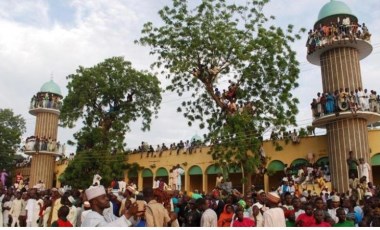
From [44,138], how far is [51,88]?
14.0 feet

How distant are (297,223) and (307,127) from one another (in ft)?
43.7

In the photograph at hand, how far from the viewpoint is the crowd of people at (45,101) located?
3259 cm

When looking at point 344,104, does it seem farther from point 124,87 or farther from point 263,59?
point 124,87

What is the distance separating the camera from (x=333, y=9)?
67.4 ft

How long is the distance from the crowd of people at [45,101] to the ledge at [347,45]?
20.5m

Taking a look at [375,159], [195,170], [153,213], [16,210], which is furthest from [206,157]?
[153,213]

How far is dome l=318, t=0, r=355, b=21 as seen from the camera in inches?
803

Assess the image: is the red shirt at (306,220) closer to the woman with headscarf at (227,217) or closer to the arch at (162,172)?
the woman with headscarf at (227,217)

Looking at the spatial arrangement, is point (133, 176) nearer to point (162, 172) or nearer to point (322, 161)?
point (162, 172)

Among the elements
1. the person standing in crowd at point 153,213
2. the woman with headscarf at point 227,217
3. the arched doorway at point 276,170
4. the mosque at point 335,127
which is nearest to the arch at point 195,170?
the mosque at point 335,127

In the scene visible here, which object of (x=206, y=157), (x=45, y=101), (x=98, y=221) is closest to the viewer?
(x=98, y=221)

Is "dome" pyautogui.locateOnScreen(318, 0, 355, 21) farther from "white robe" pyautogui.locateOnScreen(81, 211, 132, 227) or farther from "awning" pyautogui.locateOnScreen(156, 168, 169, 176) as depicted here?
"white robe" pyautogui.locateOnScreen(81, 211, 132, 227)

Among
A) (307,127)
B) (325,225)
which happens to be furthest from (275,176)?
(325,225)

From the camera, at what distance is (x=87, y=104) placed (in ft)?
97.7
